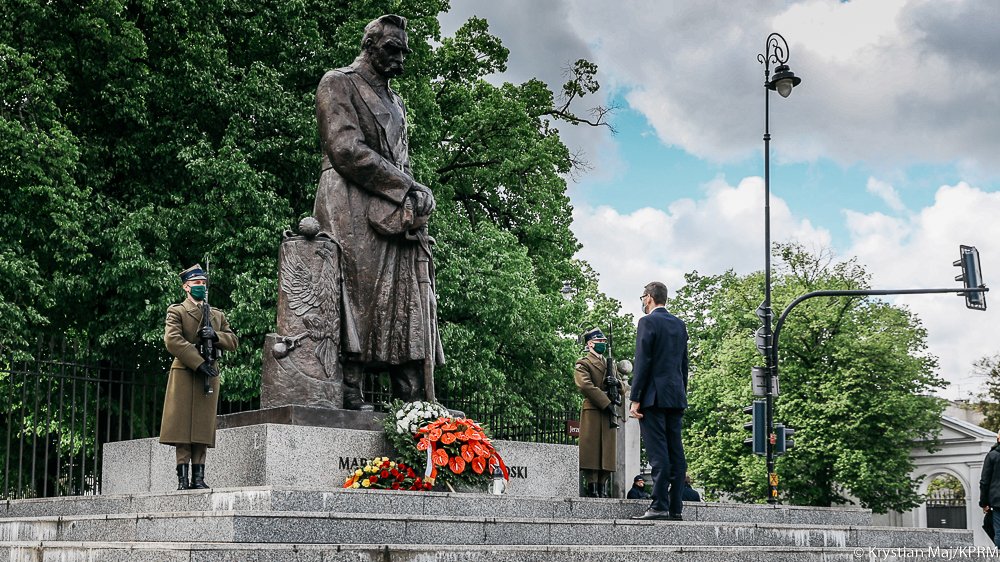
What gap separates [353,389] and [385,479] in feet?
3.80

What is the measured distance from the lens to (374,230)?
11195 mm

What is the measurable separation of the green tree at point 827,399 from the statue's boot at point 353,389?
25.6 metres

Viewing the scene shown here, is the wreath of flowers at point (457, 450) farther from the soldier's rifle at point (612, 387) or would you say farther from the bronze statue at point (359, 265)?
the soldier's rifle at point (612, 387)

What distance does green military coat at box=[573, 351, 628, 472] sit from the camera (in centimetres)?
1366

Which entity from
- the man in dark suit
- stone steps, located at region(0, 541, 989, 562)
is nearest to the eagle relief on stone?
the man in dark suit

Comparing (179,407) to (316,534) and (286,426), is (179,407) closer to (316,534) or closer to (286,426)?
(286,426)

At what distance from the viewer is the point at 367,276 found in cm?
1114

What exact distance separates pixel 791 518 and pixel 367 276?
17.4 ft

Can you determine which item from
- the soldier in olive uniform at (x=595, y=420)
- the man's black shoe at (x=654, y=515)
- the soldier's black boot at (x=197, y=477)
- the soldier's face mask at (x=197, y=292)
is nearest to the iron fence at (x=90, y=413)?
the soldier in olive uniform at (x=595, y=420)

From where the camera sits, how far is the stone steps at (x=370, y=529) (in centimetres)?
756

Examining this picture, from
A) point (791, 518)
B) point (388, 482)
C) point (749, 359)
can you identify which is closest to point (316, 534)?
point (388, 482)

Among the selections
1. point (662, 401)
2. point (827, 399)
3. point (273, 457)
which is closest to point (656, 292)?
point (662, 401)

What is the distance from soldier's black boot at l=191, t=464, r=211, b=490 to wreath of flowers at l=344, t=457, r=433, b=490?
1.24m

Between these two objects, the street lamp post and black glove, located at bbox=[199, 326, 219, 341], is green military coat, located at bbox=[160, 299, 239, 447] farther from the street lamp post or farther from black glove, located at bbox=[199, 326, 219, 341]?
the street lamp post
